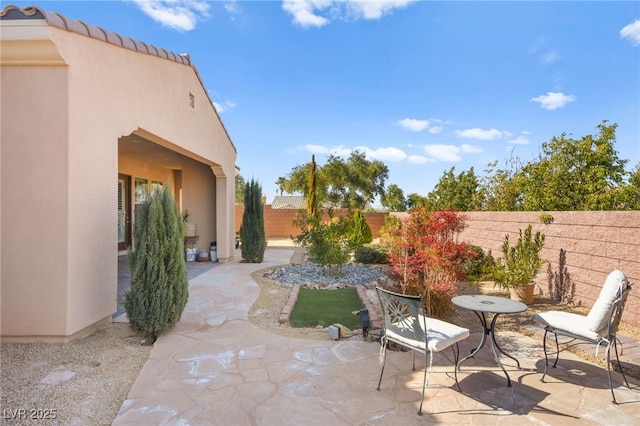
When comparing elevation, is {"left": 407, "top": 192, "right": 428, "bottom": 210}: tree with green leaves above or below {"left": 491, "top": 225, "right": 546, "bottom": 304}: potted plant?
above

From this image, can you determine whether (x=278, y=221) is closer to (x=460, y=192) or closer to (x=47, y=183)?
(x=460, y=192)

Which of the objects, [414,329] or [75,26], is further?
[75,26]

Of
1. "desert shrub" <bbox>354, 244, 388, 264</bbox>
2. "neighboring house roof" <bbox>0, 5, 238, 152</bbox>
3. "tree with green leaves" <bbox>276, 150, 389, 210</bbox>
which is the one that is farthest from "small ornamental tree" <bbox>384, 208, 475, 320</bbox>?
"tree with green leaves" <bbox>276, 150, 389, 210</bbox>

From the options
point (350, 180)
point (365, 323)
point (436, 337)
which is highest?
point (350, 180)

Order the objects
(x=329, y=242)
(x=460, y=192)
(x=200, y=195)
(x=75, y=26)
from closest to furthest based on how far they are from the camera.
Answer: (x=75, y=26) < (x=329, y=242) < (x=200, y=195) < (x=460, y=192)

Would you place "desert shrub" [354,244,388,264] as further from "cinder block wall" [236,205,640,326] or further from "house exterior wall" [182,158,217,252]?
"house exterior wall" [182,158,217,252]

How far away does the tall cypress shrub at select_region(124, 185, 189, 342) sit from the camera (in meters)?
4.54

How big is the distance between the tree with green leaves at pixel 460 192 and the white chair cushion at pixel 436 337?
11899mm

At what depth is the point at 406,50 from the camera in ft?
40.9

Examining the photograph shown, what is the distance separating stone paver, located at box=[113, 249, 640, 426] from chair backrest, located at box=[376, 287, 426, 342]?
1.92ft

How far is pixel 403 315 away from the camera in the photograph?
3.45 metres

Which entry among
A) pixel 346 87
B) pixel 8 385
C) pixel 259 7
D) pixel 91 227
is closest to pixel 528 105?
pixel 346 87

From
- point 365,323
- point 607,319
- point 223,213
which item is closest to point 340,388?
point 365,323

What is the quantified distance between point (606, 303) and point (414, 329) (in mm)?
2020
